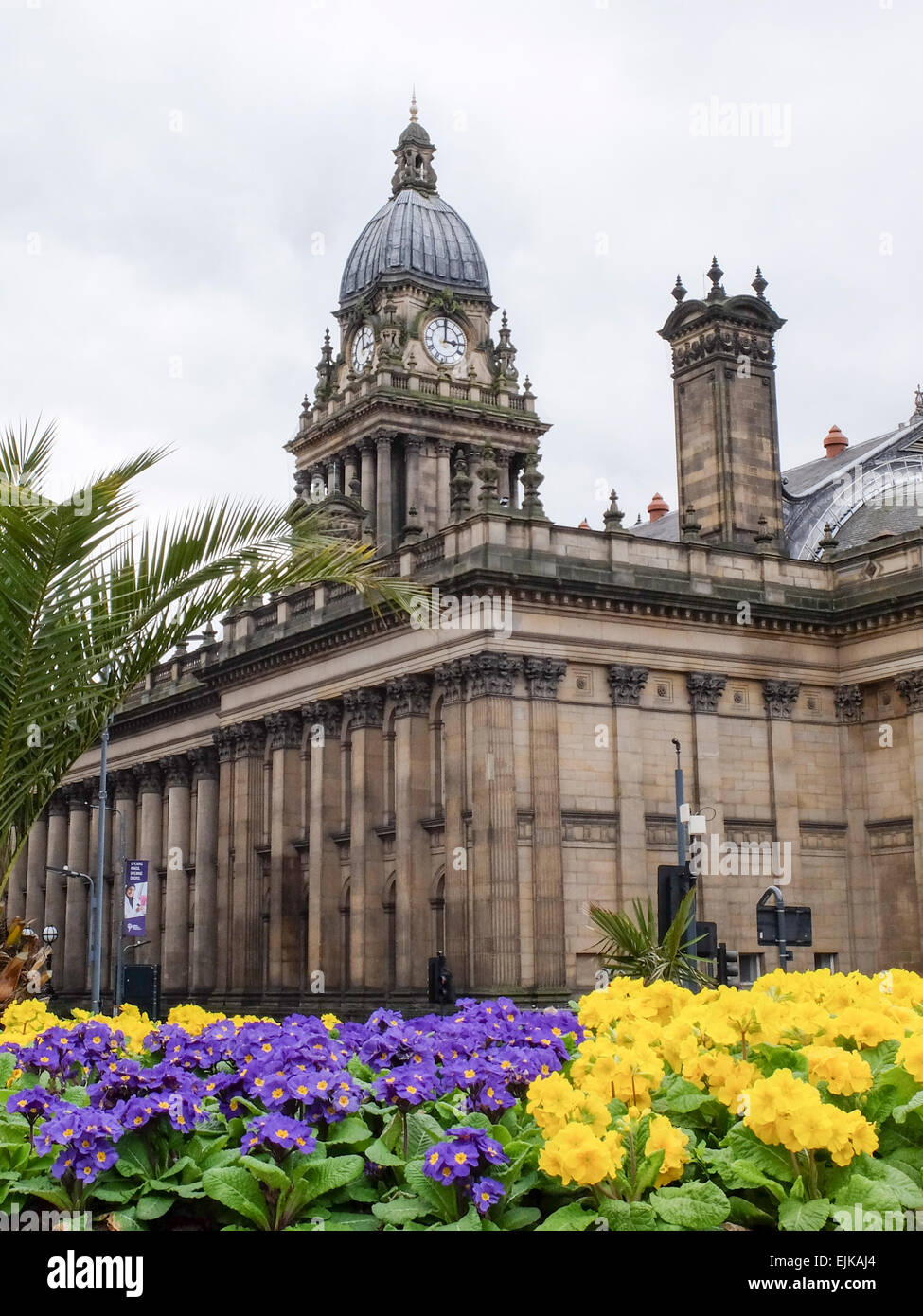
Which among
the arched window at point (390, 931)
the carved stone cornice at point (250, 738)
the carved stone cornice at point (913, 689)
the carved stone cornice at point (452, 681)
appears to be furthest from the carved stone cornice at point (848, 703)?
the carved stone cornice at point (250, 738)

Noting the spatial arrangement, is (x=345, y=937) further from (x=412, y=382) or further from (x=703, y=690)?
(x=412, y=382)

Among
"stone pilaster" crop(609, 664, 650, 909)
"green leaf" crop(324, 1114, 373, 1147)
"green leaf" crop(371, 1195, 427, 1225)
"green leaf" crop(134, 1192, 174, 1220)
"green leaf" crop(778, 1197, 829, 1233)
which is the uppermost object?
"stone pilaster" crop(609, 664, 650, 909)

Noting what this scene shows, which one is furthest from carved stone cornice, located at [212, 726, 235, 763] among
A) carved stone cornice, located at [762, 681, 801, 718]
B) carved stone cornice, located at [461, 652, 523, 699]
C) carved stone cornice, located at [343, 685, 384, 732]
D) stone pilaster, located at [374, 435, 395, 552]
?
carved stone cornice, located at [762, 681, 801, 718]

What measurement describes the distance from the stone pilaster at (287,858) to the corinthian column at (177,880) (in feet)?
33.9

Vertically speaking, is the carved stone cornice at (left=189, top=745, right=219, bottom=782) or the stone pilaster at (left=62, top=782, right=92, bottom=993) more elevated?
the carved stone cornice at (left=189, top=745, right=219, bottom=782)

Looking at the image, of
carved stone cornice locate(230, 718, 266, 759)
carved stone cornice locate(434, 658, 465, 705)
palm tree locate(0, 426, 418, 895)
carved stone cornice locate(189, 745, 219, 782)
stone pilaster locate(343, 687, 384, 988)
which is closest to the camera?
palm tree locate(0, 426, 418, 895)

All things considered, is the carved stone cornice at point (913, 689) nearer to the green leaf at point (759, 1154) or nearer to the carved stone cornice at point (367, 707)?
the carved stone cornice at point (367, 707)

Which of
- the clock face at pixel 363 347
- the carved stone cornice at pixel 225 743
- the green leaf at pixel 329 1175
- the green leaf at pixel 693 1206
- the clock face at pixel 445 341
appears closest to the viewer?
the green leaf at pixel 693 1206

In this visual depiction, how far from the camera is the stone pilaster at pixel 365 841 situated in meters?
51.4

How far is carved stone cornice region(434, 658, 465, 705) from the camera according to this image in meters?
46.8

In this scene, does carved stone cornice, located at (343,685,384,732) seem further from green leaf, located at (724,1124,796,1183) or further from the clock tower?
green leaf, located at (724,1124,796,1183)

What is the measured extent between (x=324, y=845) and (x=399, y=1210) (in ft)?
155

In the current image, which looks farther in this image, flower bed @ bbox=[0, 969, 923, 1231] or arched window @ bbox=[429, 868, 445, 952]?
arched window @ bbox=[429, 868, 445, 952]

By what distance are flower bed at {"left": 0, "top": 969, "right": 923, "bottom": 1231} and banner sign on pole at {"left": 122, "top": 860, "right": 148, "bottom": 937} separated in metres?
39.2
